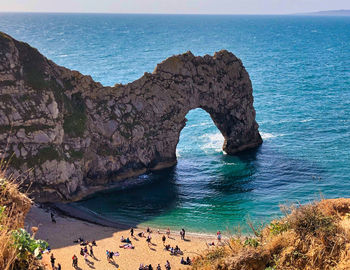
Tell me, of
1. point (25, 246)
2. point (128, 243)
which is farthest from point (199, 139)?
point (25, 246)

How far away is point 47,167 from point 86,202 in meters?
7.38

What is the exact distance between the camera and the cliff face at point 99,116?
59031 mm

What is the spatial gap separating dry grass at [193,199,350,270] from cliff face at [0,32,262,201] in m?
40.8

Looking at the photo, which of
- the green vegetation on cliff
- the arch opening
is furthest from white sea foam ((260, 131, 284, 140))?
the green vegetation on cliff

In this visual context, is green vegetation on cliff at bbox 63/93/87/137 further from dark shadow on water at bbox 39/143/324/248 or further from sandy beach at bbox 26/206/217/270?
sandy beach at bbox 26/206/217/270

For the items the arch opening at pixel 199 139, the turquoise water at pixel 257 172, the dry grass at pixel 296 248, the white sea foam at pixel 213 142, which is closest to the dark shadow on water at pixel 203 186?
the turquoise water at pixel 257 172

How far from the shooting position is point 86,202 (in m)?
61.4

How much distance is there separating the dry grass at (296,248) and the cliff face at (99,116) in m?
40.8

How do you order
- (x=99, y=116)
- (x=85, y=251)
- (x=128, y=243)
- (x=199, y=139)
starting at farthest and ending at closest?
1. (x=199, y=139)
2. (x=99, y=116)
3. (x=128, y=243)
4. (x=85, y=251)

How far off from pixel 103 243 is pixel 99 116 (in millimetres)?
22913

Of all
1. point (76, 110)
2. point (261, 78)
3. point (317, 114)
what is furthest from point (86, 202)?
point (261, 78)

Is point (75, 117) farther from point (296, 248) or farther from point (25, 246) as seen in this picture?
point (25, 246)

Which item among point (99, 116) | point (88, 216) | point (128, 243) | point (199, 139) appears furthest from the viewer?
point (199, 139)

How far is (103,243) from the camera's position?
167 feet
